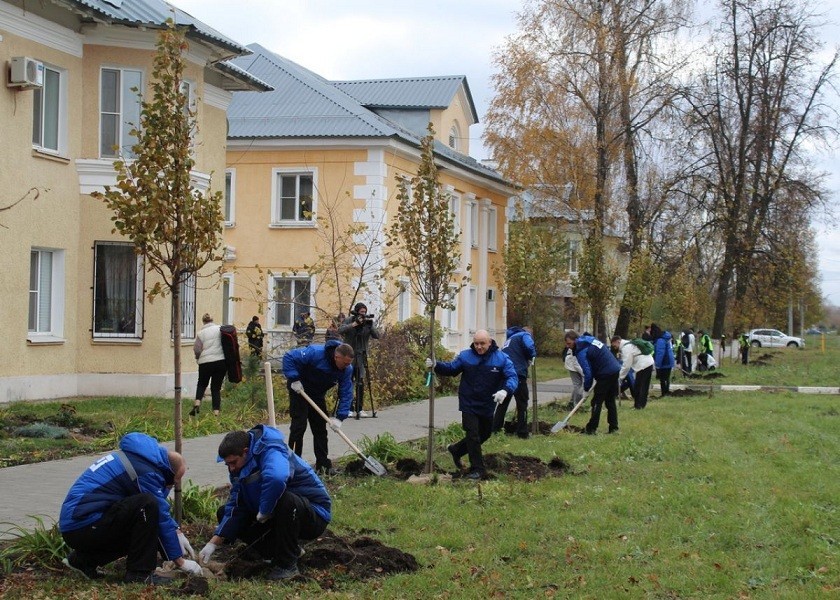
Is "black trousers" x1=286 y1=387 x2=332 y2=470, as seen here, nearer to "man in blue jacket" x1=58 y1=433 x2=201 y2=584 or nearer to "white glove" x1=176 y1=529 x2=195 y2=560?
"white glove" x1=176 y1=529 x2=195 y2=560

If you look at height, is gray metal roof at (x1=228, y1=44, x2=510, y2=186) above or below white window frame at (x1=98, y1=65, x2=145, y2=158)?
above

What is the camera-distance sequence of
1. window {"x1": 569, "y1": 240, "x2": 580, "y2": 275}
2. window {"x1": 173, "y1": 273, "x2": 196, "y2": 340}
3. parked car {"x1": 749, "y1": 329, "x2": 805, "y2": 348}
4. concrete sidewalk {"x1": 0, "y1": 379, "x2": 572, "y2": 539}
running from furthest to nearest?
parked car {"x1": 749, "y1": 329, "x2": 805, "y2": 348}, window {"x1": 569, "y1": 240, "x2": 580, "y2": 275}, window {"x1": 173, "y1": 273, "x2": 196, "y2": 340}, concrete sidewalk {"x1": 0, "y1": 379, "x2": 572, "y2": 539}

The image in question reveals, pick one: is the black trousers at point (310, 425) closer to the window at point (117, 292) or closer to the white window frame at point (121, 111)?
the window at point (117, 292)

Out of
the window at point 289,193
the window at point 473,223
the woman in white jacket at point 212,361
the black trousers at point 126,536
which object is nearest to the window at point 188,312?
the woman in white jacket at point 212,361

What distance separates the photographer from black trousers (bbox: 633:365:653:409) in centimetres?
2156

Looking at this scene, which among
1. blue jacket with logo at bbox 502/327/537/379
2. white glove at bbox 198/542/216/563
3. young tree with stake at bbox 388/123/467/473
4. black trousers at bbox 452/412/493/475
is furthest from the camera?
blue jacket with logo at bbox 502/327/537/379

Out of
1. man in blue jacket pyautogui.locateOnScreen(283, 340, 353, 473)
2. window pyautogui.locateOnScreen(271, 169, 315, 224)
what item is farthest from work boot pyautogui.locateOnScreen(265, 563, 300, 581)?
window pyautogui.locateOnScreen(271, 169, 315, 224)

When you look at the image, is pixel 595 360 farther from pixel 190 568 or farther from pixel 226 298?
pixel 226 298

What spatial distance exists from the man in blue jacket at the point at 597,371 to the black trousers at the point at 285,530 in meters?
9.55

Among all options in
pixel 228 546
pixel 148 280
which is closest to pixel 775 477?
pixel 228 546

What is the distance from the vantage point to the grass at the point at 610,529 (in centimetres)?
729

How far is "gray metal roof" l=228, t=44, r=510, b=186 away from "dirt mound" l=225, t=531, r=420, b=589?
23.4 metres

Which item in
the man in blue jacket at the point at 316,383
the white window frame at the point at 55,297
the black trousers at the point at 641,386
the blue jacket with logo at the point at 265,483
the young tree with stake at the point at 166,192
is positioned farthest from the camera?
the black trousers at the point at 641,386

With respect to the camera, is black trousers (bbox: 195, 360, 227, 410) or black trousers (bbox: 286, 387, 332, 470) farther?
black trousers (bbox: 195, 360, 227, 410)
